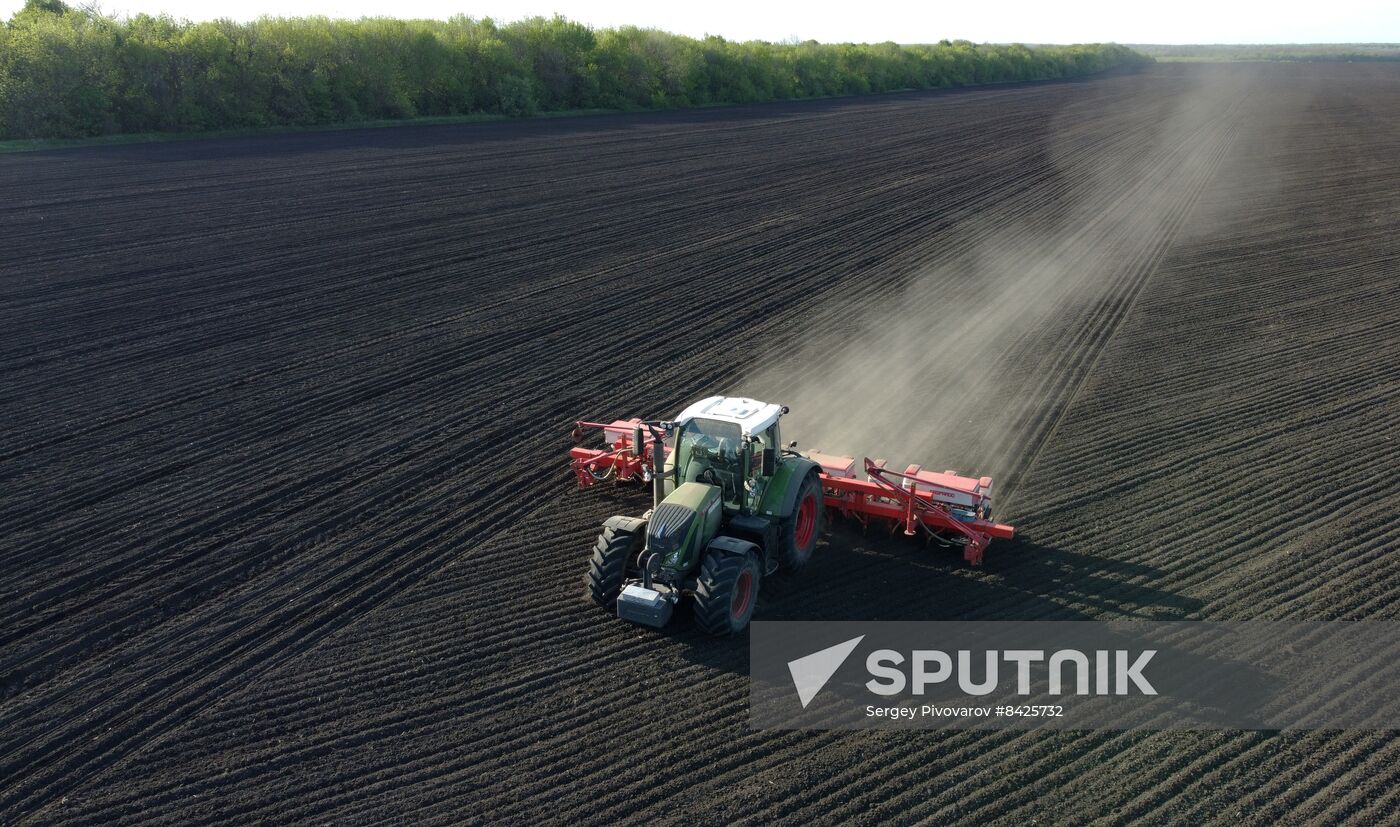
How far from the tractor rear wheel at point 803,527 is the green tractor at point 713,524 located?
0.5 inches

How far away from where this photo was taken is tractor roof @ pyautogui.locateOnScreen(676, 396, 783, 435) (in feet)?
35.7

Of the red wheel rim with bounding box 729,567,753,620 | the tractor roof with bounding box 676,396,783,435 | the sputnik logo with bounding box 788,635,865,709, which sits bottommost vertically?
the sputnik logo with bounding box 788,635,865,709

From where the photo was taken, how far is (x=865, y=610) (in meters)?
11.0

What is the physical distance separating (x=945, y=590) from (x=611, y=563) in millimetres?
3913

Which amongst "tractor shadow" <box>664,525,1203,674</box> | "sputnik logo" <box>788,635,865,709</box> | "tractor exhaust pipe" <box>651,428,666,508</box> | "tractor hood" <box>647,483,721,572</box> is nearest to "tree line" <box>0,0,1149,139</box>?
"tractor exhaust pipe" <box>651,428,666,508</box>

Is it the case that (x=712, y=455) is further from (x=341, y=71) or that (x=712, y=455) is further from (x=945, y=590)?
(x=341, y=71)

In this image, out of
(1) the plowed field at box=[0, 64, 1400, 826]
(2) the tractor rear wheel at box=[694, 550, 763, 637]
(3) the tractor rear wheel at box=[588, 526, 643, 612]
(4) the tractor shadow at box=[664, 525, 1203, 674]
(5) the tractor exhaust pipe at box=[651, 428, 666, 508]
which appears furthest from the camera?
(5) the tractor exhaust pipe at box=[651, 428, 666, 508]

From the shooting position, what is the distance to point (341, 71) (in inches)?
2058

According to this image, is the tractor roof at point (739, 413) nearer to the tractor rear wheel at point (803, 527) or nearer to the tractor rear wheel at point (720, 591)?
the tractor rear wheel at point (803, 527)

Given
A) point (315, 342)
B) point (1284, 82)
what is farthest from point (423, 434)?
point (1284, 82)

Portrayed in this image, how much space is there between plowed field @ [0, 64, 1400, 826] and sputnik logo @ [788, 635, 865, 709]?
61cm

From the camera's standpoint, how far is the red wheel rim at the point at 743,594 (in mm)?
10234

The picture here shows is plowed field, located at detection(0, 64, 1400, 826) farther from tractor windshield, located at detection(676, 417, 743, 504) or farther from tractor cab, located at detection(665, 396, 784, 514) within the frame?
tractor windshield, located at detection(676, 417, 743, 504)

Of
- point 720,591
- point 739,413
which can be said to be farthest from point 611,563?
point 739,413
